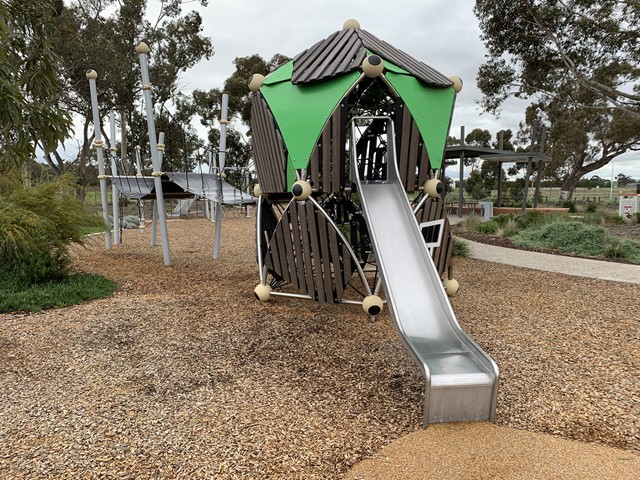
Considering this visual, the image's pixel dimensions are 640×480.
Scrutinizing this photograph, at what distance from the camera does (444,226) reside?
15.8ft

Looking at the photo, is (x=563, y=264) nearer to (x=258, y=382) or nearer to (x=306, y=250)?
(x=306, y=250)

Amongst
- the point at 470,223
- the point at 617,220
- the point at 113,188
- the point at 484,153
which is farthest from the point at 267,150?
the point at 617,220

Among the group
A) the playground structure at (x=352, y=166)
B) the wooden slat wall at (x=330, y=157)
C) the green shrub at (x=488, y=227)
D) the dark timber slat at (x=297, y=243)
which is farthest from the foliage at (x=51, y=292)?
the green shrub at (x=488, y=227)

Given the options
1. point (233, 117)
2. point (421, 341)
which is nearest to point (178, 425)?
point (421, 341)

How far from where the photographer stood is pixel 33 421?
2617 millimetres

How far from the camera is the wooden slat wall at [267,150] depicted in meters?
4.81

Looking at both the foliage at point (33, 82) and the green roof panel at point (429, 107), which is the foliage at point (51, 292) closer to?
the foliage at point (33, 82)

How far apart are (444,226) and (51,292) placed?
5.10 meters

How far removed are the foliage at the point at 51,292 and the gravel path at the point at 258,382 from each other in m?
0.24

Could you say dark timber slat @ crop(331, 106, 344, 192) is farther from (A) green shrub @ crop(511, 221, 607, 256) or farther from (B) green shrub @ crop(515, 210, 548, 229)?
(B) green shrub @ crop(515, 210, 548, 229)

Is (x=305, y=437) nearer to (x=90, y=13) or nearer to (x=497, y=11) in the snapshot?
(x=497, y=11)

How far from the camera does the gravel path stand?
2354mm

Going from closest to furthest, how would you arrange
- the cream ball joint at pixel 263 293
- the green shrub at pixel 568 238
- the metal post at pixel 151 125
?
the cream ball joint at pixel 263 293, the metal post at pixel 151 125, the green shrub at pixel 568 238

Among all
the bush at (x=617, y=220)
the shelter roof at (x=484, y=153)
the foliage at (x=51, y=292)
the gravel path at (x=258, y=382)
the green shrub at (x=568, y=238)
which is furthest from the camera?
the shelter roof at (x=484, y=153)
